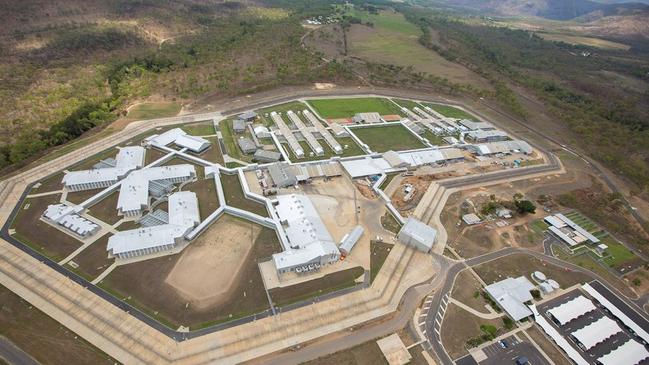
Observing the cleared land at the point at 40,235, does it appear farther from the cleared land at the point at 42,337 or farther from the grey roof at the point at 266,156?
the grey roof at the point at 266,156

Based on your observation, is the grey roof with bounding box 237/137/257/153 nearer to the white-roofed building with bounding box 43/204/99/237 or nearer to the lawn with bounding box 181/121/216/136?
the lawn with bounding box 181/121/216/136

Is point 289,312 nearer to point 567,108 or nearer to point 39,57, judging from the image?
point 567,108

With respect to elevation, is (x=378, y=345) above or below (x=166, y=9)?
below

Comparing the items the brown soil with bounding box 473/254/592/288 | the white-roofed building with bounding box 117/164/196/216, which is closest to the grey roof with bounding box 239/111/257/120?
the white-roofed building with bounding box 117/164/196/216

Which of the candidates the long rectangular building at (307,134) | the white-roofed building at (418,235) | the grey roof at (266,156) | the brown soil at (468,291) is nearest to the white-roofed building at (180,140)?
the grey roof at (266,156)

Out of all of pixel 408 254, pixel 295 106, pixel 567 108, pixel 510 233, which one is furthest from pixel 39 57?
pixel 567 108

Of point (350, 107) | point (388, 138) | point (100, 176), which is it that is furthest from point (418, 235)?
point (100, 176)
